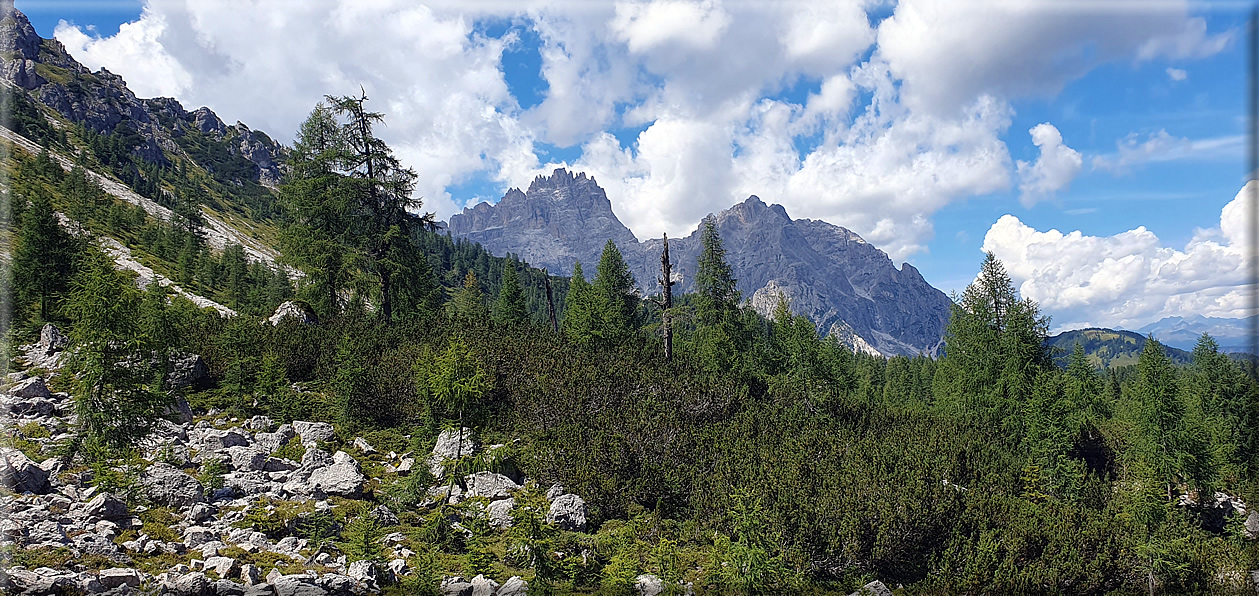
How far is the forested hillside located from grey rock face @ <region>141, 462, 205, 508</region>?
0.14 feet

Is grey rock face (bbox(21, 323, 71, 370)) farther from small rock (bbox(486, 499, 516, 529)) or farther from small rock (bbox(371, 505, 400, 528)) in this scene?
small rock (bbox(486, 499, 516, 529))

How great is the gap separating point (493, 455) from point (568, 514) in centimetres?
288

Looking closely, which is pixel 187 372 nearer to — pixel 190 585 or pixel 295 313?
pixel 295 313

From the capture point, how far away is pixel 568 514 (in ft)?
43.0

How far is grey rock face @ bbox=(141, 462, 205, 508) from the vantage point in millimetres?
10891

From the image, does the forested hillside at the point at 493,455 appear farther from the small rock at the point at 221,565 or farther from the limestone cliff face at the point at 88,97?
the limestone cliff face at the point at 88,97

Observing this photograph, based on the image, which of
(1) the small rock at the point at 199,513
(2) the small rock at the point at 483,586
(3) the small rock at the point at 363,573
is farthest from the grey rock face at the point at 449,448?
(2) the small rock at the point at 483,586

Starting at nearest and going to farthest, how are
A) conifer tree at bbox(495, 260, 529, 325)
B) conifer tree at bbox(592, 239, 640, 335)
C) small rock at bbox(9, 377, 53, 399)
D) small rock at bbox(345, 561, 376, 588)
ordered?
small rock at bbox(345, 561, 376, 588) → small rock at bbox(9, 377, 53, 399) → conifer tree at bbox(592, 239, 640, 335) → conifer tree at bbox(495, 260, 529, 325)

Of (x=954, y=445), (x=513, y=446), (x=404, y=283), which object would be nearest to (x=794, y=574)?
(x=513, y=446)

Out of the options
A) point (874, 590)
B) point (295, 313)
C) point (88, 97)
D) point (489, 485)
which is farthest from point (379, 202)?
point (88, 97)

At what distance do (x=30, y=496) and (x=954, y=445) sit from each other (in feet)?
76.9

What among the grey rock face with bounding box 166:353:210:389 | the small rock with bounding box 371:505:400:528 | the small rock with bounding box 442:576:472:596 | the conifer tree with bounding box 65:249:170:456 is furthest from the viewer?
the grey rock face with bounding box 166:353:210:389

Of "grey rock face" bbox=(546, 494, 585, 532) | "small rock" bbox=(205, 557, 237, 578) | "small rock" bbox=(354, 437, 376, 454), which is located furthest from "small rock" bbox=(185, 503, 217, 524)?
"grey rock face" bbox=(546, 494, 585, 532)

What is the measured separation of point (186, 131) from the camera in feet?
652
